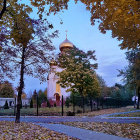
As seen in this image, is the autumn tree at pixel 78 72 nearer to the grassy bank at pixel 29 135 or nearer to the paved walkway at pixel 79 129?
the paved walkway at pixel 79 129

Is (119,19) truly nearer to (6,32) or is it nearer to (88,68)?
(6,32)

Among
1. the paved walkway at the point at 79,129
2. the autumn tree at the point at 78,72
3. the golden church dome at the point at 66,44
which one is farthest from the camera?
the golden church dome at the point at 66,44

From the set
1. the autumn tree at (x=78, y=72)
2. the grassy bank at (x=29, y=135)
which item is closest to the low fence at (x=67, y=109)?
the autumn tree at (x=78, y=72)

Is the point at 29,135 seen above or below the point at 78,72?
below

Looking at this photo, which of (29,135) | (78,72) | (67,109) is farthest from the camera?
(78,72)

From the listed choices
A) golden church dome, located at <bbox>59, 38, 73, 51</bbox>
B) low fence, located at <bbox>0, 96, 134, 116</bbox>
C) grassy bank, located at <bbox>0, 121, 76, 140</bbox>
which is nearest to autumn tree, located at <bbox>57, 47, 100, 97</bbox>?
low fence, located at <bbox>0, 96, 134, 116</bbox>

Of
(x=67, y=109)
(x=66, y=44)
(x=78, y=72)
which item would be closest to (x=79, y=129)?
(x=67, y=109)

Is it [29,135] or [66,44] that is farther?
[66,44]

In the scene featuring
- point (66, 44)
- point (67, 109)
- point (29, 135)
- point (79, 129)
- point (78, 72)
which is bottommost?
point (67, 109)

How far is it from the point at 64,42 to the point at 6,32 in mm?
42634

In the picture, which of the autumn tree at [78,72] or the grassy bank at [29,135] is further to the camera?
Answer: the autumn tree at [78,72]

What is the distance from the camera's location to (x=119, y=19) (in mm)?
7137

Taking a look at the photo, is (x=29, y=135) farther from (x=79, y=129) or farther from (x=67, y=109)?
(x=67, y=109)

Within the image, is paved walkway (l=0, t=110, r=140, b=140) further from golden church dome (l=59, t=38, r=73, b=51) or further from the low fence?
golden church dome (l=59, t=38, r=73, b=51)
